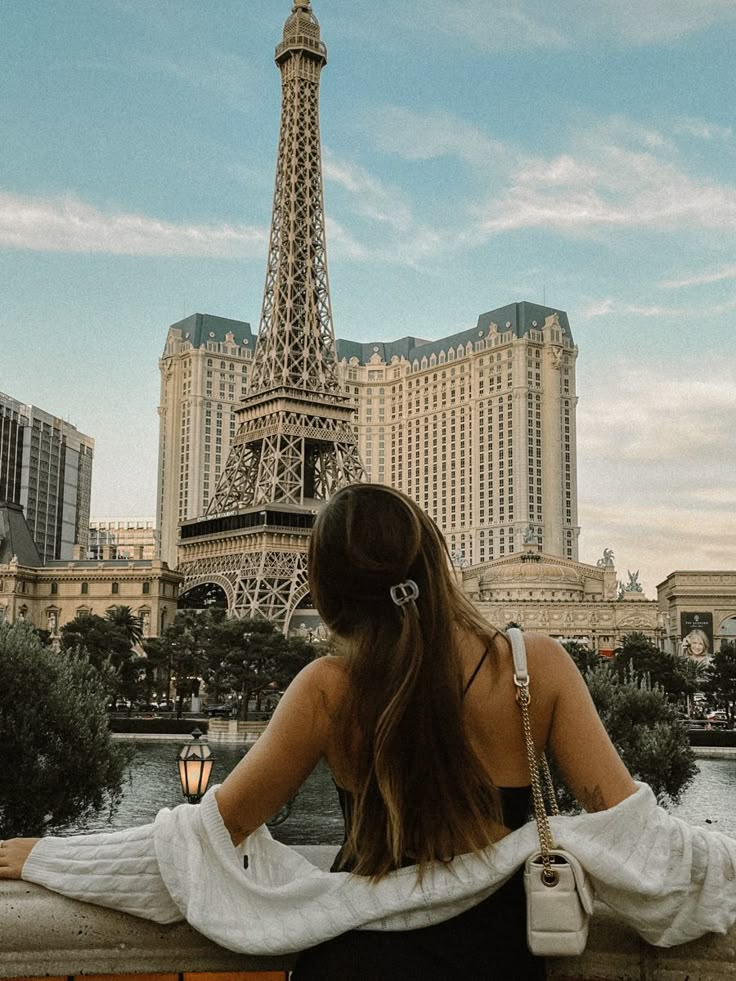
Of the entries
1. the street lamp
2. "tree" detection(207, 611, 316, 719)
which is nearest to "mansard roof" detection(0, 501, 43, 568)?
"tree" detection(207, 611, 316, 719)

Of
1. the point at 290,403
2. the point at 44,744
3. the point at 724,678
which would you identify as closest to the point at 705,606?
the point at 724,678

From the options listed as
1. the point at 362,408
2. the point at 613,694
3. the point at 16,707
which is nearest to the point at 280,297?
the point at 613,694

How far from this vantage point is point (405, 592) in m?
2.95

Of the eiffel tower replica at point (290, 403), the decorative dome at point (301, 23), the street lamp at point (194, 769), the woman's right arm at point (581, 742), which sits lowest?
the street lamp at point (194, 769)

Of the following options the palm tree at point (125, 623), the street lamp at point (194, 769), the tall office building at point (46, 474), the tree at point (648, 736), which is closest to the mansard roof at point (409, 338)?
the tall office building at point (46, 474)

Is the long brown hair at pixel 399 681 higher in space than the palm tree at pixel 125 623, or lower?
lower

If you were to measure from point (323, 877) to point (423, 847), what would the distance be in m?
0.29

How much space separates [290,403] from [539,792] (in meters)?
89.3

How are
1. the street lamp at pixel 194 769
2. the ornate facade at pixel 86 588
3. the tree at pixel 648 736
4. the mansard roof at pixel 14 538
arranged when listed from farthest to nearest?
the mansard roof at pixel 14 538
the ornate facade at pixel 86 588
the tree at pixel 648 736
the street lamp at pixel 194 769

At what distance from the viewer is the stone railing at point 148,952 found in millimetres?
2820

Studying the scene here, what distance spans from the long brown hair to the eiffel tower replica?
278 feet

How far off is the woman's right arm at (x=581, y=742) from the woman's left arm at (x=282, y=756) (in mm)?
647

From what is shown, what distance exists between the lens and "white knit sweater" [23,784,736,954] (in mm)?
2705

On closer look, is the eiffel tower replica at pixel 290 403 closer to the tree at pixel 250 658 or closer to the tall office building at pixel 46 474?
the tree at pixel 250 658
